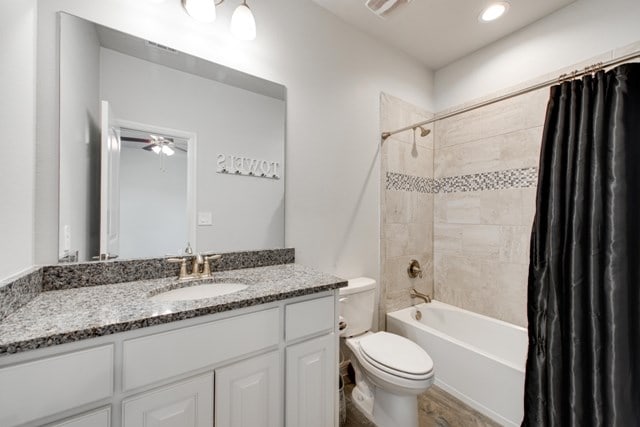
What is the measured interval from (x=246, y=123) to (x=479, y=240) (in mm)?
1992

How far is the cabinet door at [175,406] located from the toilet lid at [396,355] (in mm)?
874

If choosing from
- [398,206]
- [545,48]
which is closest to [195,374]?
[398,206]

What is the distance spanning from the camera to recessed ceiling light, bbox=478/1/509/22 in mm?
1677

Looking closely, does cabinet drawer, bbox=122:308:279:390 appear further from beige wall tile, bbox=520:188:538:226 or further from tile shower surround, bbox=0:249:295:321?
beige wall tile, bbox=520:188:538:226

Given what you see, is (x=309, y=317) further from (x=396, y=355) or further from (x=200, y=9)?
(x=200, y=9)

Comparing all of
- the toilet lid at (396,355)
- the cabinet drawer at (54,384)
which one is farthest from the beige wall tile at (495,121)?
the cabinet drawer at (54,384)

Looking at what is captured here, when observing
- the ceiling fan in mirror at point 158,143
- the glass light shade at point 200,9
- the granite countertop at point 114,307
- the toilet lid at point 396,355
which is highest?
the glass light shade at point 200,9

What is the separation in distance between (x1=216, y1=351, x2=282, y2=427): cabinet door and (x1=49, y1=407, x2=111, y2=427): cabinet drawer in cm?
29

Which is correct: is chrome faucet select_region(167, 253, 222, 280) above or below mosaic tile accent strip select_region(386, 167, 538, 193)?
below

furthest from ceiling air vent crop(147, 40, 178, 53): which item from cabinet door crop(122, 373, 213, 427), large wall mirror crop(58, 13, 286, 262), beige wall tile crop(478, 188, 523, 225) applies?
beige wall tile crop(478, 188, 523, 225)

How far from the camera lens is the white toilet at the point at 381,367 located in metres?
1.30

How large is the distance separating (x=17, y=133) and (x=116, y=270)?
592 mm

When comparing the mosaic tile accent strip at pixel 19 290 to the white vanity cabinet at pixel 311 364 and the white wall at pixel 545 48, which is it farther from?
A: the white wall at pixel 545 48

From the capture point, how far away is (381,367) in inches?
53.6
